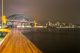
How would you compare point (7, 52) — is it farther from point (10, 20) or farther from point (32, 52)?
point (10, 20)

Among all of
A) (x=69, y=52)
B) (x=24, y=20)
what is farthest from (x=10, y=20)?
(x=69, y=52)

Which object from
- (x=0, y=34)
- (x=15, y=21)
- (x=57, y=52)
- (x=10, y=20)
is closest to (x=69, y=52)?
(x=57, y=52)

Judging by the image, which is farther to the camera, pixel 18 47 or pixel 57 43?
pixel 57 43

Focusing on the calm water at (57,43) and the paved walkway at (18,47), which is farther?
the calm water at (57,43)

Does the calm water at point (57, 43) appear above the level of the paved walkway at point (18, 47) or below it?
below

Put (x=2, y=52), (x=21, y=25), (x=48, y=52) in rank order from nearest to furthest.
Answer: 1. (x=2, y=52)
2. (x=48, y=52)
3. (x=21, y=25)

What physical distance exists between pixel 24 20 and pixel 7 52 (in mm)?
48925

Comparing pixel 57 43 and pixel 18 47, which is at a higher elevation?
pixel 18 47

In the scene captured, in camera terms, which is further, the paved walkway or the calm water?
the calm water

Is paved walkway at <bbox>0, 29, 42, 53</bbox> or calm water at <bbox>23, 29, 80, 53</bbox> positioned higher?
paved walkway at <bbox>0, 29, 42, 53</bbox>

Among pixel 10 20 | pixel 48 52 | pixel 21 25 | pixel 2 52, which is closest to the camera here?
pixel 2 52

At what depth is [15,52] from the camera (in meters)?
10.8

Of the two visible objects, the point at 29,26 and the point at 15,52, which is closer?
the point at 15,52

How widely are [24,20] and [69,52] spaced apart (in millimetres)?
45872
